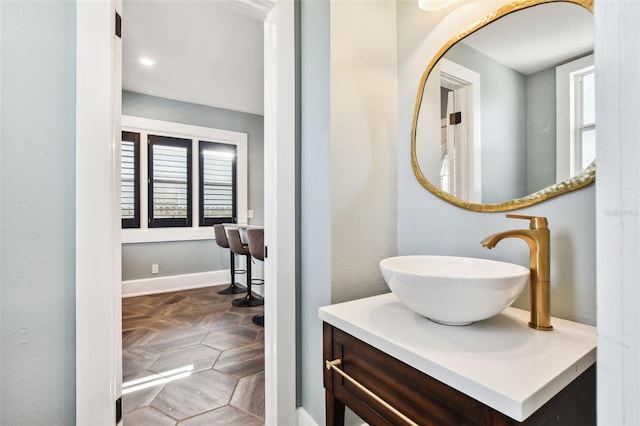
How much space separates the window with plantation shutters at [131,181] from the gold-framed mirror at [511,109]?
3860mm

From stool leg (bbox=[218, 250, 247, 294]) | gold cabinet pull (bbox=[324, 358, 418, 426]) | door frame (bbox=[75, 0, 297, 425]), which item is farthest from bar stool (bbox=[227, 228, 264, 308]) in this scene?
gold cabinet pull (bbox=[324, 358, 418, 426])

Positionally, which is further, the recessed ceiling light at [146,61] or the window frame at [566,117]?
the recessed ceiling light at [146,61]

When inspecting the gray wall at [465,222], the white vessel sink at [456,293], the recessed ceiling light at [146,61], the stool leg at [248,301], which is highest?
the recessed ceiling light at [146,61]

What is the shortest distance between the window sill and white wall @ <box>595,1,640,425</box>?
4.44 metres

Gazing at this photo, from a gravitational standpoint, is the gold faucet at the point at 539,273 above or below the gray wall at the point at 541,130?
below

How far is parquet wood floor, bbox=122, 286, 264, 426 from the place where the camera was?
1.63 metres

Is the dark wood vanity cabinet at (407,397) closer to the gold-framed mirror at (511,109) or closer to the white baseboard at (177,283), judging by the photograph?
the gold-framed mirror at (511,109)

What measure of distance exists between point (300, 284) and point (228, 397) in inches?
38.4

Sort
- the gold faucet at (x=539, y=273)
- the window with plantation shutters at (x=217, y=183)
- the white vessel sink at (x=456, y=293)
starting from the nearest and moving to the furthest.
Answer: the white vessel sink at (x=456, y=293), the gold faucet at (x=539, y=273), the window with plantation shutters at (x=217, y=183)

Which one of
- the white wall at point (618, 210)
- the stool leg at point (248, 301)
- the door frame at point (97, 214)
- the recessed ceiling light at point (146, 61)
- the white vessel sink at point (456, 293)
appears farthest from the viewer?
the stool leg at point (248, 301)

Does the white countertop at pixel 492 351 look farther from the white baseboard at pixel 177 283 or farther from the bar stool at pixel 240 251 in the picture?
the white baseboard at pixel 177 283

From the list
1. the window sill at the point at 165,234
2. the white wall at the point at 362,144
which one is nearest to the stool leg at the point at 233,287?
the window sill at the point at 165,234

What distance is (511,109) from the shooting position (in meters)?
1.02

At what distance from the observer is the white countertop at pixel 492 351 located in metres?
0.53
